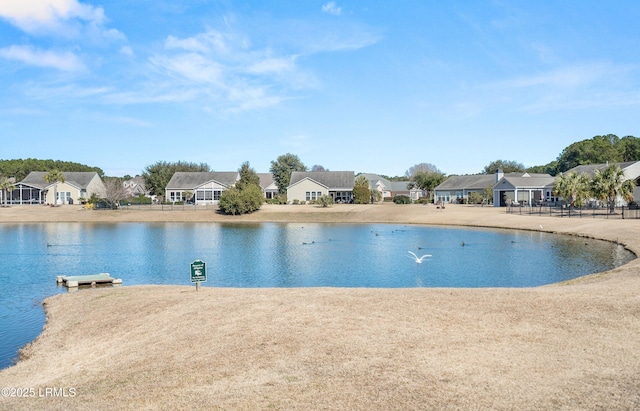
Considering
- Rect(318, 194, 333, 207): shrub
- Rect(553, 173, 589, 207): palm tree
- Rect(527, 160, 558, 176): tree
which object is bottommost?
Rect(318, 194, 333, 207): shrub

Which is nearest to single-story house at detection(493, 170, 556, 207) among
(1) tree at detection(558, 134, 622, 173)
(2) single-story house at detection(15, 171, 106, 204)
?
(1) tree at detection(558, 134, 622, 173)

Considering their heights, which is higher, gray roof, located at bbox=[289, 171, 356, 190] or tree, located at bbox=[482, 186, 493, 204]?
gray roof, located at bbox=[289, 171, 356, 190]

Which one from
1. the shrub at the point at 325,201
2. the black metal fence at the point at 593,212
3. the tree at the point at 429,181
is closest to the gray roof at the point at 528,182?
the black metal fence at the point at 593,212

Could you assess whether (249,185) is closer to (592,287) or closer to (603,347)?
(592,287)

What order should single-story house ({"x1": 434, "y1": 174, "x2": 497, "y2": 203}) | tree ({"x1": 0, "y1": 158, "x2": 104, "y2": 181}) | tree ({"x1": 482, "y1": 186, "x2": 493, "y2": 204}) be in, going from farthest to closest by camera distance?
tree ({"x1": 0, "y1": 158, "x2": 104, "y2": 181}), single-story house ({"x1": 434, "y1": 174, "x2": 497, "y2": 203}), tree ({"x1": 482, "y1": 186, "x2": 493, "y2": 204})

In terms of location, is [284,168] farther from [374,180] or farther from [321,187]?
[374,180]

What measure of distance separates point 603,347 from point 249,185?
270ft

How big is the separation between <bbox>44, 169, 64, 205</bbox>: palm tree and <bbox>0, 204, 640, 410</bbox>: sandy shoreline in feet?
320

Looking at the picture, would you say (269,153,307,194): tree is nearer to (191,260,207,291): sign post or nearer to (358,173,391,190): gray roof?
(358,173,391,190): gray roof

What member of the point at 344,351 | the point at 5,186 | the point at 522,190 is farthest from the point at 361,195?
the point at 344,351

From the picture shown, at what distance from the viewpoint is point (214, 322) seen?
14984mm

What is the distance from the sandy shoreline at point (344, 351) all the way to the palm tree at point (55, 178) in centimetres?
9741

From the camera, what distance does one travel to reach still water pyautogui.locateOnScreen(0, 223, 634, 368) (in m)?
27.7

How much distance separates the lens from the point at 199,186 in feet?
347
